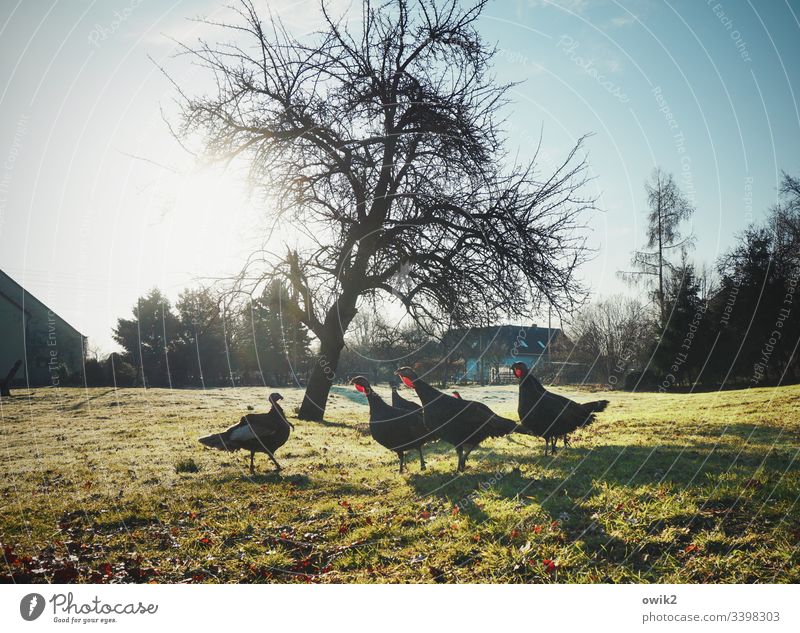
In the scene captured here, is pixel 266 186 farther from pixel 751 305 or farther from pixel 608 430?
pixel 751 305

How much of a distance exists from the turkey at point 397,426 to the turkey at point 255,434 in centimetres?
136

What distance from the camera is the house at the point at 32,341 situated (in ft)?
35.7

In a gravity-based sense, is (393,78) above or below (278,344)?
above

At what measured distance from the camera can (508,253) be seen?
25.7 ft

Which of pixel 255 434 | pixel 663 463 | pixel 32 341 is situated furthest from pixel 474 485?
pixel 32 341

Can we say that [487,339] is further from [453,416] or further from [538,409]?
[453,416]

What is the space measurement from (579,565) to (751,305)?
927 cm

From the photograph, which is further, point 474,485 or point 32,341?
point 32,341

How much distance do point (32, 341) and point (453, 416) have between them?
80.3ft

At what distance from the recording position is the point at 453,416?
5.80 meters

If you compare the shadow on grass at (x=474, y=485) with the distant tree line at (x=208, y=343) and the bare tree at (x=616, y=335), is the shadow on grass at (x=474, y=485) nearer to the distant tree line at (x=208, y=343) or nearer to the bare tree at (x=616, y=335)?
the distant tree line at (x=208, y=343)

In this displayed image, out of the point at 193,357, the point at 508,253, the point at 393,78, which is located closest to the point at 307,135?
the point at 393,78

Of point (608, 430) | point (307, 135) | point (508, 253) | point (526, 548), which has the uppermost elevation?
point (307, 135)

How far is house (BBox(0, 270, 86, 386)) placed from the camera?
10876 millimetres
